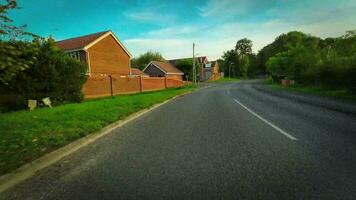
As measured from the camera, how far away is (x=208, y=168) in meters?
4.66

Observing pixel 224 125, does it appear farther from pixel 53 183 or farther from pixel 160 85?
pixel 160 85

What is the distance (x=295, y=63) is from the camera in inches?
1502

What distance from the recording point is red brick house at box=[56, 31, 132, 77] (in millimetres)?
35250

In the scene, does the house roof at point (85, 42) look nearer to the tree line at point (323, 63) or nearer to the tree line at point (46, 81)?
the tree line at point (46, 81)

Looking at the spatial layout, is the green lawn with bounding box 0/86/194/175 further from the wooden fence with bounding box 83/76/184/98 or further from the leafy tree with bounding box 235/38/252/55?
the leafy tree with bounding box 235/38/252/55

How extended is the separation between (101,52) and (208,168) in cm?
3539

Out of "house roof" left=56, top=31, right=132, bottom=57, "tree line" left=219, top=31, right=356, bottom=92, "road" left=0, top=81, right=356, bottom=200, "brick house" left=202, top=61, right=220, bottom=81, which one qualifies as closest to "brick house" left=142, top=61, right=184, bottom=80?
"brick house" left=202, top=61, right=220, bottom=81

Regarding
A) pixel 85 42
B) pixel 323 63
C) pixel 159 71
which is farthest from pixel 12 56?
pixel 159 71

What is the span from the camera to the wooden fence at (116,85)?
24.2m

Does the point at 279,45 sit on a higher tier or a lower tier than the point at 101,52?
higher

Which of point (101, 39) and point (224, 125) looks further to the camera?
point (101, 39)

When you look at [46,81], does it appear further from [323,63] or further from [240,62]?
[240,62]

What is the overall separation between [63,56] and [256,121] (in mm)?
13222

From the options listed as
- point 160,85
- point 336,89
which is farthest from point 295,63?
point 160,85
